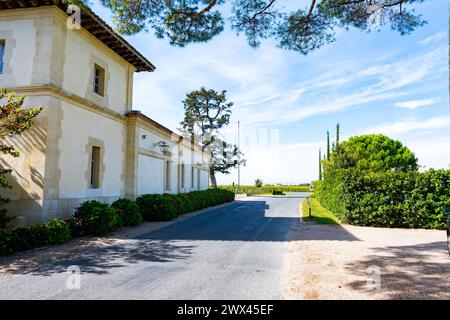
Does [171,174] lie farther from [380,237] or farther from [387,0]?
[387,0]

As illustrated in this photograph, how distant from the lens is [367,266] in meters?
5.99

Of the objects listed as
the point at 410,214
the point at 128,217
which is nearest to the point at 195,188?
the point at 128,217

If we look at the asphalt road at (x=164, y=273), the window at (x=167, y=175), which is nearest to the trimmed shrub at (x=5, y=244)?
the asphalt road at (x=164, y=273)

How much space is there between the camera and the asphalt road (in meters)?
4.55

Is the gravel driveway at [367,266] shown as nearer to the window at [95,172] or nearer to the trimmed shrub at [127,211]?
the trimmed shrub at [127,211]

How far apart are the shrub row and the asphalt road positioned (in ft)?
4.53

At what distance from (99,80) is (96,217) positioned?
20.1ft

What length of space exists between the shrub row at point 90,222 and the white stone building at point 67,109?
0.85 m

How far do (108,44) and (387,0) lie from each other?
1032cm

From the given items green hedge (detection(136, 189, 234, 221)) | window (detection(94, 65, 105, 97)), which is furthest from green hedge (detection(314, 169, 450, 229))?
window (detection(94, 65, 105, 97))

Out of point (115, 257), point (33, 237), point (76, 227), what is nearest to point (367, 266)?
point (115, 257)

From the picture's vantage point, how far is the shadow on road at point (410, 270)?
178 inches
